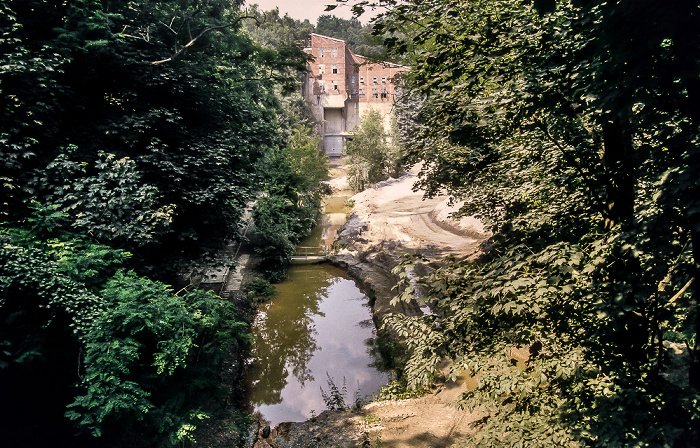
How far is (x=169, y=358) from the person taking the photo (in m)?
6.79

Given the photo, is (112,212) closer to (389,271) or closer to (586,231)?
(586,231)

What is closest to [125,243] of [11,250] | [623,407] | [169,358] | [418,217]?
[11,250]

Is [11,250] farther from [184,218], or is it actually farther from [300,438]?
[300,438]

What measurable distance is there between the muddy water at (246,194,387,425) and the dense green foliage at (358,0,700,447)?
268 inches

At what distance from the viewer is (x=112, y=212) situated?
7855 millimetres

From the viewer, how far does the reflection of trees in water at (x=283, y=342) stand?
11.2 meters

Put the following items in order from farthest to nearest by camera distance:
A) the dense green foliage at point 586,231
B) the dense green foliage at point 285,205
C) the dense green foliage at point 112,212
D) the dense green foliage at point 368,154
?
the dense green foliage at point 368,154 → the dense green foliage at point 285,205 → the dense green foliage at point 112,212 → the dense green foliage at point 586,231

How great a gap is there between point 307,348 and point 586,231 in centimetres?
1038

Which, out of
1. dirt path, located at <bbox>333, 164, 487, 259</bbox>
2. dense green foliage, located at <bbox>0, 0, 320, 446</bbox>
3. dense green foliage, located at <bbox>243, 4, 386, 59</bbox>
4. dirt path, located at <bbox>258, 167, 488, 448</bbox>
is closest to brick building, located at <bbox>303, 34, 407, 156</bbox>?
dense green foliage, located at <bbox>243, 4, 386, 59</bbox>

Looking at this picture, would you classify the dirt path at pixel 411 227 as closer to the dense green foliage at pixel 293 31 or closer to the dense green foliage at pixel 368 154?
the dense green foliage at pixel 368 154

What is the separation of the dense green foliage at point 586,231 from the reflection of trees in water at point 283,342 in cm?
750

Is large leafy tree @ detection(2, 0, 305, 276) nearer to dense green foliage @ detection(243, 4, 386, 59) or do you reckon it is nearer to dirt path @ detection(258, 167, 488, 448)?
dirt path @ detection(258, 167, 488, 448)

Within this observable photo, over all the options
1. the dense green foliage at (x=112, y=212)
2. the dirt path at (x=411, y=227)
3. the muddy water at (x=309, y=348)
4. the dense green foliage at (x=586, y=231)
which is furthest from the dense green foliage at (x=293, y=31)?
the dense green foliage at (x=586, y=231)

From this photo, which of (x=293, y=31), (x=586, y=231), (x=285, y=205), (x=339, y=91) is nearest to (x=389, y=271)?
(x=285, y=205)
